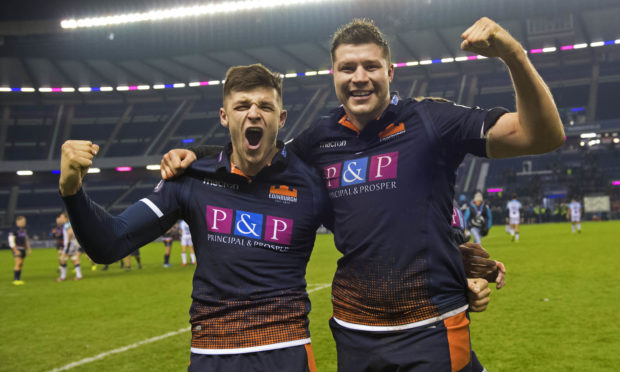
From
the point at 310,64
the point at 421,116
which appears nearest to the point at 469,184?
the point at 310,64

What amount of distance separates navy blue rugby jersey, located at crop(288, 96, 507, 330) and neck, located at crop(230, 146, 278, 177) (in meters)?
0.36

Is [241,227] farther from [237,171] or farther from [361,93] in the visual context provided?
[361,93]

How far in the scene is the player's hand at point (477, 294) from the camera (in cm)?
252

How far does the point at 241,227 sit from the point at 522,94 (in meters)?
1.33

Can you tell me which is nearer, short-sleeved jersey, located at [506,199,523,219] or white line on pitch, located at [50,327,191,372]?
white line on pitch, located at [50,327,191,372]

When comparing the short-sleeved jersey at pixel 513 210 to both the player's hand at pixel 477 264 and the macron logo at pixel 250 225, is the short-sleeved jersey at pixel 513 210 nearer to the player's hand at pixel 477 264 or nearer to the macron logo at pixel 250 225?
the player's hand at pixel 477 264

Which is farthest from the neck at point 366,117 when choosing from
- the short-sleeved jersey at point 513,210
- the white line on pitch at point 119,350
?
the short-sleeved jersey at point 513,210

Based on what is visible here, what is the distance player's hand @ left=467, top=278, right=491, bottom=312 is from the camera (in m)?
2.52

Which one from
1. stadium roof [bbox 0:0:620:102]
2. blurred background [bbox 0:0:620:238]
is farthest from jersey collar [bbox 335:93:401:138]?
blurred background [bbox 0:0:620:238]

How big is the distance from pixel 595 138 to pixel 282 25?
26724 millimetres

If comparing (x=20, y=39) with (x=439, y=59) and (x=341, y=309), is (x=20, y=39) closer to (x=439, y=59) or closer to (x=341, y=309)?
(x=439, y=59)

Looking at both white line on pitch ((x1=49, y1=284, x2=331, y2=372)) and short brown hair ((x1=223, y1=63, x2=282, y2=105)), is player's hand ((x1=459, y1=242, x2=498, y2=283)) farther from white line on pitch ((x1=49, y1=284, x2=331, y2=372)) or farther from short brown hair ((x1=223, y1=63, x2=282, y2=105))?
white line on pitch ((x1=49, y1=284, x2=331, y2=372))

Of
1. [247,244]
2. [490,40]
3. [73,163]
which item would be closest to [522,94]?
[490,40]

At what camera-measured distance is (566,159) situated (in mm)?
46500
